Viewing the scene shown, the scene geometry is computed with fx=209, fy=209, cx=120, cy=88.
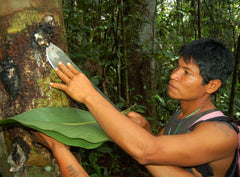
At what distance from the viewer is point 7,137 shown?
1168mm

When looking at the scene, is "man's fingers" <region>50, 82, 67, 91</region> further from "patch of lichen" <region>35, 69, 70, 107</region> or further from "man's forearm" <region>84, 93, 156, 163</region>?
"man's forearm" <region>84, 93, 156, 163</region>

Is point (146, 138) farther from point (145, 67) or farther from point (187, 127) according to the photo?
point (145, 67)

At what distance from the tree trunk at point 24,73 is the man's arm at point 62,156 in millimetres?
68

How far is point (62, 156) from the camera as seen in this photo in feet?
3.76

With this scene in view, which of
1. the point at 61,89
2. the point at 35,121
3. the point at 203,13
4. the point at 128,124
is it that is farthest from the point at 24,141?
the point at 203,13

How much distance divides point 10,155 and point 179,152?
91 centimetres

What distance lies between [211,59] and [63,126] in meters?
1.06

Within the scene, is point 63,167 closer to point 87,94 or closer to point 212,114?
point 87,94

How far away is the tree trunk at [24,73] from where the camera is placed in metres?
1.11

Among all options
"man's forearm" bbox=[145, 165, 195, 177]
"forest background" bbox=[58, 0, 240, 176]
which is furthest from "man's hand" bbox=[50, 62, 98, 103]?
"forest background" bbox=[58, 0, 240, 176]

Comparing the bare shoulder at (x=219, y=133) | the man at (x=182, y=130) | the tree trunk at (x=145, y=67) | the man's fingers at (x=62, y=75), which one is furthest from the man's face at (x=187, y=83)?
the tree trunk at (x=145, y=67)

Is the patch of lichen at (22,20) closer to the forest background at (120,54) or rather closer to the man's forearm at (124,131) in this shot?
the man's forearm at (124,131)

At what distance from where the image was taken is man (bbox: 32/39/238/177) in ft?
3.54

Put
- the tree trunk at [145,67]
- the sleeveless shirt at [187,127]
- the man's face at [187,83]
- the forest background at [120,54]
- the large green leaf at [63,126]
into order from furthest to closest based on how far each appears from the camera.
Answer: the tree trunk at [145,67]
the forest background at [120,54]
the man's face at [187,83]
the sleeveless shirt at [187,127]
the large green leaf at [63,126]
